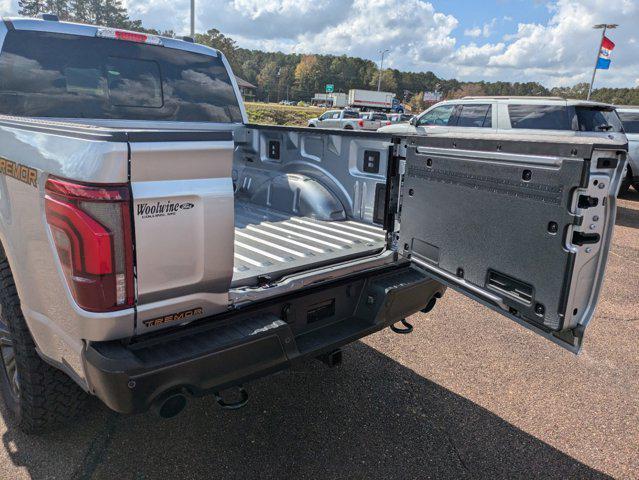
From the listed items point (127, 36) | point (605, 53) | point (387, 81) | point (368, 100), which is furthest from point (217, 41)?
point (387, 81)

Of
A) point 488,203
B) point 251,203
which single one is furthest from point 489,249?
point 251,203

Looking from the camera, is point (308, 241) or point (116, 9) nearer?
point (308, 241)

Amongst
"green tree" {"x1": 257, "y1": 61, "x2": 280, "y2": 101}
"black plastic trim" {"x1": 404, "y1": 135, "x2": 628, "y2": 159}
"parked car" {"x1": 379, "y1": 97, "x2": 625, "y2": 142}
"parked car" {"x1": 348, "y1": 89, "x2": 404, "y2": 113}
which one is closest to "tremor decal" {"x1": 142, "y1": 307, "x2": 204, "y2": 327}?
"black plastic trim" {"x1": 404, "y1": 135, "x2": 628, "y2": 159}

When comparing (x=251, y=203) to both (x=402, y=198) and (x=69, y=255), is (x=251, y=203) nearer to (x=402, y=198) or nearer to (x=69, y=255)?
(x=402, y=198)

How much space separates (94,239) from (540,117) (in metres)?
8.63

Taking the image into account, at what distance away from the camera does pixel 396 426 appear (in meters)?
3.08

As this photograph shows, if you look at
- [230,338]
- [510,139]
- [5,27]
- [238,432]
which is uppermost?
[5,27]

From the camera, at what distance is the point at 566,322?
208cm

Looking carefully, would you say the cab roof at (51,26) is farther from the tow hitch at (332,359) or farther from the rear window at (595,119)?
the rear window at (595,119)

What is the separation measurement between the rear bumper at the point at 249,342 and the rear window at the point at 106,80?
2.23m

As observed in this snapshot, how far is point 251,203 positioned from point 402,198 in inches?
77.0

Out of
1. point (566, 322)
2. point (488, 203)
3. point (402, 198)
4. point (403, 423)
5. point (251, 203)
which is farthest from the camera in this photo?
point (251, 203)

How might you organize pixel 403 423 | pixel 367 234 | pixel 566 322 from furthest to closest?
pixel 367 234, pixel 403 423, pixel 566 322

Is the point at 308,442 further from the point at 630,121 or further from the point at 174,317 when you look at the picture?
the point at 630,121
